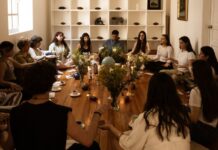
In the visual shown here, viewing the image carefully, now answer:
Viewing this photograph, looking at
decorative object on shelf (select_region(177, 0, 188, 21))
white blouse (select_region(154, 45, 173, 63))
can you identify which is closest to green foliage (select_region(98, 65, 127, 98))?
white blouse (select_region(154, 45, 173, 63))

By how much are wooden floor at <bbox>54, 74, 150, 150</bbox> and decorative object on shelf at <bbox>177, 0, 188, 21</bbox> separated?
315cm

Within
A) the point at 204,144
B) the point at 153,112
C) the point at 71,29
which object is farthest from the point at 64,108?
the point at 71,29

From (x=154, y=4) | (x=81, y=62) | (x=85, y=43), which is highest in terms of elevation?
(x=154, y=4)

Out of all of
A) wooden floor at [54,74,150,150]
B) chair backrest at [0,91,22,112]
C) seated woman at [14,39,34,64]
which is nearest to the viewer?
wooden floor at [54,74,150,150]

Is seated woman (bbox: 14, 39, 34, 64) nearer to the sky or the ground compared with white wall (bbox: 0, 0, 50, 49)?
nearer to the ground

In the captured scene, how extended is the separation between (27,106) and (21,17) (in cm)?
600

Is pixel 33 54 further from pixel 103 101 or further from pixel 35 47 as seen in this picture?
pixel 103 101

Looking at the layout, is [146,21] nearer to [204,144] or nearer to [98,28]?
[98,28]

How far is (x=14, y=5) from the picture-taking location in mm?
7238

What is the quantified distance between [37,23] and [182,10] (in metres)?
3.24

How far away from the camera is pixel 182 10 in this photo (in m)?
7.69

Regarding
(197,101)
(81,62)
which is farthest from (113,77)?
(81,62)

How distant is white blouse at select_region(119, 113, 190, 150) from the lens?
2.11 meters

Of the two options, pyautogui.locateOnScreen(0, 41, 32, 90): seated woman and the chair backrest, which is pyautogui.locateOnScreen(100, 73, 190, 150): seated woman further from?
pyautogui.locateOnScreen(0, 41, 32, 90): seated woman
